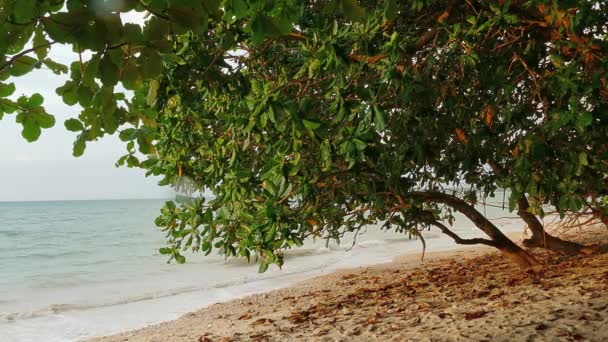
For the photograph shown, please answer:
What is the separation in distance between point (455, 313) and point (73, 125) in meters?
3.55

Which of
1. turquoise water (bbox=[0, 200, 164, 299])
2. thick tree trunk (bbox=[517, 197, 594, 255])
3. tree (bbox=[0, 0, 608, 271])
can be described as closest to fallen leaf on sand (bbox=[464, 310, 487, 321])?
tree (bbox=[0, 0, 608, 271])

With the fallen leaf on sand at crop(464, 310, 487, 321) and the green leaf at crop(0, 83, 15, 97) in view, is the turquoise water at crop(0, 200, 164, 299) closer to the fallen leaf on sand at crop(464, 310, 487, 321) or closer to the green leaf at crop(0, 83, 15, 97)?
the fallen leaf on sand at crop(464, 310, 487, 321)

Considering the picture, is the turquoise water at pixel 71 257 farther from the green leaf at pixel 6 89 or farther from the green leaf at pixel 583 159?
the green leaf at pixel 6 89

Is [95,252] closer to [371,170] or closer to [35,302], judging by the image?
[35,302]

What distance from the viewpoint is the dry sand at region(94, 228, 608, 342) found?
363 centimetres

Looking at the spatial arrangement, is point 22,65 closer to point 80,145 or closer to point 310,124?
point 80,145

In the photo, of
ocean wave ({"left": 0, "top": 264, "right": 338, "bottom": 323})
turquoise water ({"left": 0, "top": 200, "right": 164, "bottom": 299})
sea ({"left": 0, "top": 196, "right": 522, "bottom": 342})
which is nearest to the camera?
sea ({"left": 0, "top": 196, "right": 522, "bottom": 342})

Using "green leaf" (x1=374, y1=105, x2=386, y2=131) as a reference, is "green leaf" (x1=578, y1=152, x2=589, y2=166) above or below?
below

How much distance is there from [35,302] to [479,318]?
11.7 metres

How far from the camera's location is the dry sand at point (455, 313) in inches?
143

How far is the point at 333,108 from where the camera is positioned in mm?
2559

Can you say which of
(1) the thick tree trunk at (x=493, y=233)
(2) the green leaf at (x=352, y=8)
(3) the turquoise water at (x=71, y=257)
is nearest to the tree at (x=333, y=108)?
(2) the green leaf at (x=352, y=8)

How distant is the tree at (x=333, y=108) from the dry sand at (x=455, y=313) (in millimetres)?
850

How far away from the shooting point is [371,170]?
3580mm
